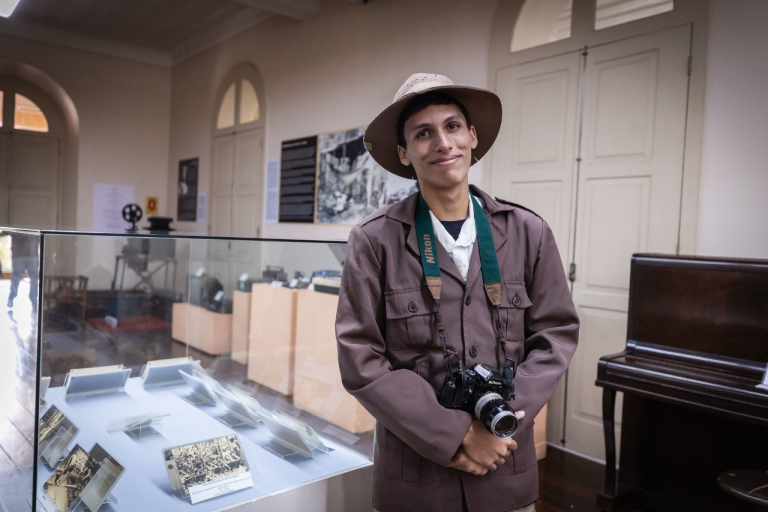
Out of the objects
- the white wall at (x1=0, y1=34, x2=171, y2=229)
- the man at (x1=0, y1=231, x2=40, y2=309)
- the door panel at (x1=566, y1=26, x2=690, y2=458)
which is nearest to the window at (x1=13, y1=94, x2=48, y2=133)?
the white wall at (x1=0, y1=34, x2=171, y2=229)

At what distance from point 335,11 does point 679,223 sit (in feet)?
12.6

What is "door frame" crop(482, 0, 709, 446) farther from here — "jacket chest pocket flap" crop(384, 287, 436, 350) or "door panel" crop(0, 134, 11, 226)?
"door panel" crop(0, 134, 11, 226)

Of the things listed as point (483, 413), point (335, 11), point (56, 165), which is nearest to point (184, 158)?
point (56, 165)

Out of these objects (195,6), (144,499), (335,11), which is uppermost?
(195,6)

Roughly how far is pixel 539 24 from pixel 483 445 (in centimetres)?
351

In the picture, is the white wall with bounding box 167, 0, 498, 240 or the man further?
the white wall with bounding box 167, 0, 498, 240

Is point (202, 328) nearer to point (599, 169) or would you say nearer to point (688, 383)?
point (688, 383)

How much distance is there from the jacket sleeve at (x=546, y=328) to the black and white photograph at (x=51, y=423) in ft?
3.48

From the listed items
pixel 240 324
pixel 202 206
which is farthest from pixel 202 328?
pixel 202 206

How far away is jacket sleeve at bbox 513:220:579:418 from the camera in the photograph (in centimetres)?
116

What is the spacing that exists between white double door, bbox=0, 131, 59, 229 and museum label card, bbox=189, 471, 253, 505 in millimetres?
7641

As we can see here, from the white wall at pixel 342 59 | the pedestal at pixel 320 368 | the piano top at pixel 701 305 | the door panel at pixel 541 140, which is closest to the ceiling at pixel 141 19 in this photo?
the white wall at pixel 342 59

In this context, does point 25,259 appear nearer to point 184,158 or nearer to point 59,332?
point 59,332

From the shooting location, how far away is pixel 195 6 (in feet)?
21.3
